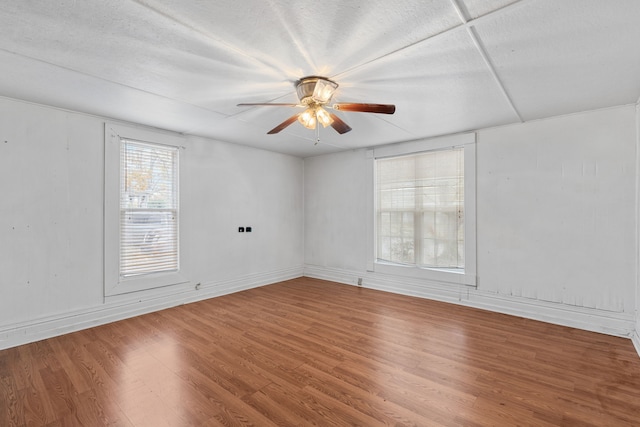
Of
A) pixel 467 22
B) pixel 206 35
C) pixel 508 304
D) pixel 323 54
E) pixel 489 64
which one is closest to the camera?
pixel 467 22

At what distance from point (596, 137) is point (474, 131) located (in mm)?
1281

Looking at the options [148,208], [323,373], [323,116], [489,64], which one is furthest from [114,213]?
[489,64]

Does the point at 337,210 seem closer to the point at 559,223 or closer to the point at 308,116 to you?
the point at 308,116

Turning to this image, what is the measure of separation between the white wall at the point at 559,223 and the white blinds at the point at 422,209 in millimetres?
329

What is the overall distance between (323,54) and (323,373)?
8.09ft

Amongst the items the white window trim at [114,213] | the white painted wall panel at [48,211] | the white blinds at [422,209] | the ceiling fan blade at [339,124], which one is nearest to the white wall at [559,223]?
the white blinds at [422,209]

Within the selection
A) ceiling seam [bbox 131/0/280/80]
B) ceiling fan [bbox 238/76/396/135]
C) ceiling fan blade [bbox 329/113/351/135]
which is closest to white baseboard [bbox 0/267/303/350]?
ceiling fan [bbox 238/76/396/135]

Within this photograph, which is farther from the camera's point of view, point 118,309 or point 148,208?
point 148,208

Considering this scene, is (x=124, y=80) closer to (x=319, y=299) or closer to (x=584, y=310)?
(x=319, y=299)

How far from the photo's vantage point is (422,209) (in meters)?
4.66

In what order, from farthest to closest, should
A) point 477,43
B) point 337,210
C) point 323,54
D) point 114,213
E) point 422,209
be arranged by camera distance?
point 337,210 → point 422,209 → point 114,213 → point 323,54 → point 477,43

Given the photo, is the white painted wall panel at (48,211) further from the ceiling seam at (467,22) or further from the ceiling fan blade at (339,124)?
the ceiling seam at (467,22)

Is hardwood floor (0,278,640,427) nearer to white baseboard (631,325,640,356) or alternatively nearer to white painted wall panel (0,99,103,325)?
white baseboard (631,325,640,356)

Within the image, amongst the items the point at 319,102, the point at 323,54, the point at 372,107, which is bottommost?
the point at 372,107
